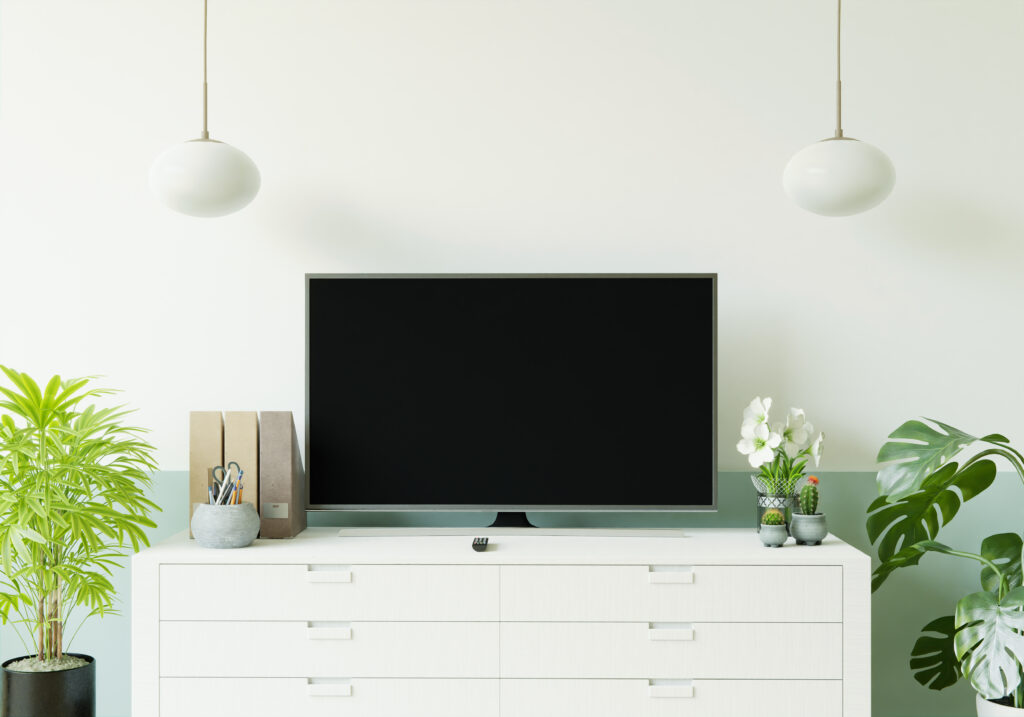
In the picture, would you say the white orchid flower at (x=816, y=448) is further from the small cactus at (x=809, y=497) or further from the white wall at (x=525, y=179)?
the white wall at (x=525, y=179)

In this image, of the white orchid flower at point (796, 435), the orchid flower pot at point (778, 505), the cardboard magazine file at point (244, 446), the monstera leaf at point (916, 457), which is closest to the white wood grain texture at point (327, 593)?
the cardboard magazine file at point (244, 446)

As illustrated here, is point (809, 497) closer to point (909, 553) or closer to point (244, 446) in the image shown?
point (909, 553)

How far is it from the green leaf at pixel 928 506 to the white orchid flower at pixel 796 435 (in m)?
0.25

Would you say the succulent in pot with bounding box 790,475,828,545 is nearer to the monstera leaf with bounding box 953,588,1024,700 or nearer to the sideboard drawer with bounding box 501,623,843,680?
the sideboard drawer with bounding box 501,623,843,680

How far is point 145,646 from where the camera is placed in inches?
88.2

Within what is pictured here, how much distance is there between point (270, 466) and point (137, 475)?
375 mm

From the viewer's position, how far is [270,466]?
245cm

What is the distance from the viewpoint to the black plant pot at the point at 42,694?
231 cm

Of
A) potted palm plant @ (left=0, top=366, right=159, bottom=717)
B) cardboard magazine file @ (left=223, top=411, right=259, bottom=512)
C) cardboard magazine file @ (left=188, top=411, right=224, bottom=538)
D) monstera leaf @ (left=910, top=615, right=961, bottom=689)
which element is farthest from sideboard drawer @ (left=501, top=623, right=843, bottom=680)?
potted palm plant @ (left=0, top=366, right=159, bottom=717)

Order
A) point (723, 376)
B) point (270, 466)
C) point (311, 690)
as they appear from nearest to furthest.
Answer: point (311, 690) → point (270, 466) → point (723, 376)

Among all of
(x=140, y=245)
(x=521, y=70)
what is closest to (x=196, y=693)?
(x=140, y=245)

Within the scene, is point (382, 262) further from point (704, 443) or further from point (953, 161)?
point (953, 161)

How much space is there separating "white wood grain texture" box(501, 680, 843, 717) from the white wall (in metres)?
0.69

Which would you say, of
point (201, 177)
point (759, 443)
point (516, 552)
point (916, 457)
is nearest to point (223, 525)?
point (516, 552)
